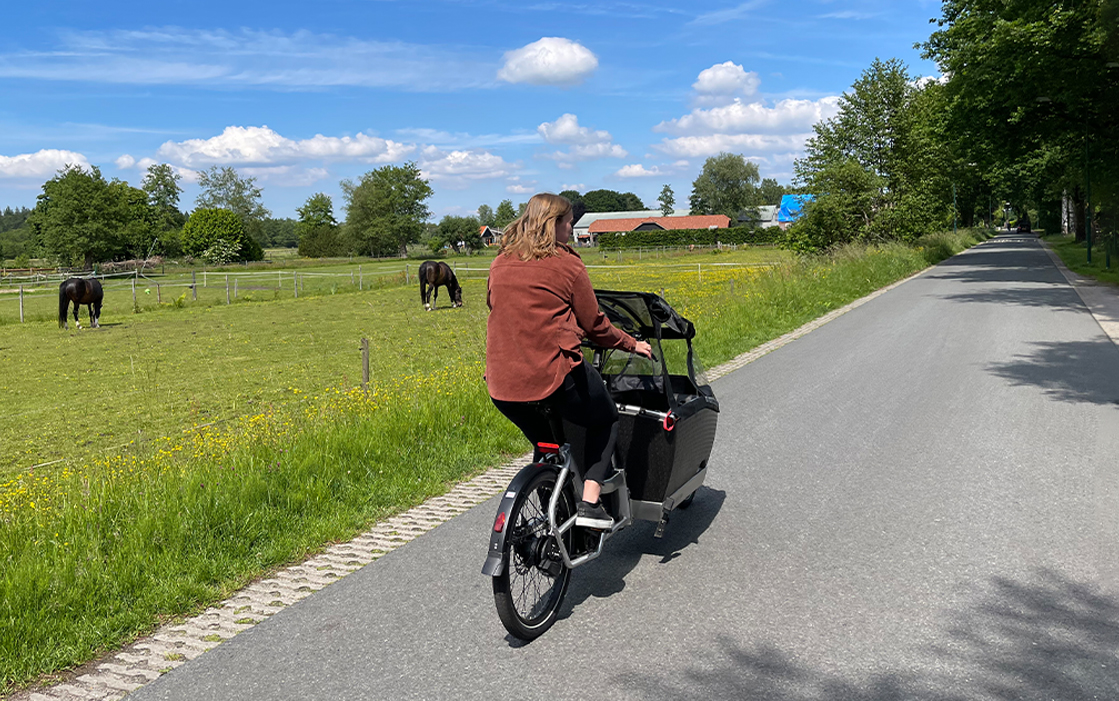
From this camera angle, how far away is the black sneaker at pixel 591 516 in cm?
448

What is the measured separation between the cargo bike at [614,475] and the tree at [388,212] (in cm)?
11322

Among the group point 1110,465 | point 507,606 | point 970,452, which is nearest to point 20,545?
point 507,606

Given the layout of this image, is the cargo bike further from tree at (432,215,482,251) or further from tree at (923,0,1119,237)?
tree at (432,215,482,251)

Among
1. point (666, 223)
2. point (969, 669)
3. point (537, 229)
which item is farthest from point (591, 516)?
point (666, 223)

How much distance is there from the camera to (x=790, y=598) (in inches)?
180

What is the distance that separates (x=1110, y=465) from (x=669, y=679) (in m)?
5.19

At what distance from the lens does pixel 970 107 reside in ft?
104

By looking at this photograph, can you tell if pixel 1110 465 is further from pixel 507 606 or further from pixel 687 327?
pixel 507 606

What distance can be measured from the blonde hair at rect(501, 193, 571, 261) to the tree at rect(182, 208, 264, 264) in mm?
101213

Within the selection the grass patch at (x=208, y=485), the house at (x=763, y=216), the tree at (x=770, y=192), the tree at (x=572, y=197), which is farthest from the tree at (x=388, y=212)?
the grass patch at (x=208, y=485)

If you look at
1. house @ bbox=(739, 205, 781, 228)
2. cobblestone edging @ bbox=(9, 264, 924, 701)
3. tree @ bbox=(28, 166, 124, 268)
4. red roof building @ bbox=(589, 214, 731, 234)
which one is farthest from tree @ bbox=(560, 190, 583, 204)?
tree @ bbox=(28, 166, 124, 268)

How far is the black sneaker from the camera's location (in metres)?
4.48

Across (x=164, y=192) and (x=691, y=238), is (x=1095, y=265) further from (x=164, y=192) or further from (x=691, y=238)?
(x=164, y=192)

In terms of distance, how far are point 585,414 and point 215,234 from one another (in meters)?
111
